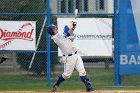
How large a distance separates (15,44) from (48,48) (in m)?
1.08

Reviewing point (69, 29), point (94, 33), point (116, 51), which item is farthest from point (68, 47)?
point (116, 51)

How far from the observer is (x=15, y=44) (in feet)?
59.7

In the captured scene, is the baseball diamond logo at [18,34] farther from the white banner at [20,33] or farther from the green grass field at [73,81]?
the green grass field at [73,81]

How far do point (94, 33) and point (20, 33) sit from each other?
2374mm

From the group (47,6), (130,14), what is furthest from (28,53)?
(130,14)

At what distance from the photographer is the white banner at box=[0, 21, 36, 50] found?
1814cm

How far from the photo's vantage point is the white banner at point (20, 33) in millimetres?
18141

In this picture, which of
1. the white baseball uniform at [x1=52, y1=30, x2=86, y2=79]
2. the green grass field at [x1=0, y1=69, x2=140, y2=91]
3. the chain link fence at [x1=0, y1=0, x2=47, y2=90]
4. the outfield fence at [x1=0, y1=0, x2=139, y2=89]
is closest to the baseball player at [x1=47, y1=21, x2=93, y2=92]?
the white baseball uniform at [x1=52, y1=30, x2=86, y2=79]

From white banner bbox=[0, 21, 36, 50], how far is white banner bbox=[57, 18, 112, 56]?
938 millimetres

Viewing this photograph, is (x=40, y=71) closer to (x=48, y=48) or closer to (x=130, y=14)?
(x=48, y=48)

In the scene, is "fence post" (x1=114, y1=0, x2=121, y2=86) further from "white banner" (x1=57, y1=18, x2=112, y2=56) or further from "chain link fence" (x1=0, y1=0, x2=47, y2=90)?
"chain link fence" (x1=0, y1=0, x2=47, y2=90)

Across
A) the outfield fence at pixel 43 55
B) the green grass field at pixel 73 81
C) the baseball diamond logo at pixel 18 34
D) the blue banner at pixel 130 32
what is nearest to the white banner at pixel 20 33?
the baseball diamond logo at pixel 18 34

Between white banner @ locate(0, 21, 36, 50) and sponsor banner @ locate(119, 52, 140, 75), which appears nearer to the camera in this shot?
sponsor banner @ locate(119, 52, 140, 75)

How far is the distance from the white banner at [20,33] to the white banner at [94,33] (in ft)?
3.08
